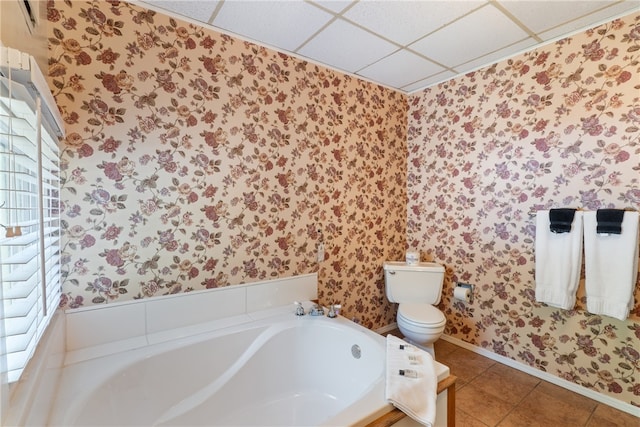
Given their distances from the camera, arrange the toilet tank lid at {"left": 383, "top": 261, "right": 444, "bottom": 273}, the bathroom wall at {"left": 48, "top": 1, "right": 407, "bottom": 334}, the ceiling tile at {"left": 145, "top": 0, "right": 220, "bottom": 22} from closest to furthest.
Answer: the bathroom wall at {"left": 48, "top": 1, "right": 407, "bottom": 334}, the ceiling tile at {"left": 145, "top": 0, "right": 220, "bottom": 22}, the toilet tank lid at {"left": 383, "top": 261, "right": 444, "bottom": 273}

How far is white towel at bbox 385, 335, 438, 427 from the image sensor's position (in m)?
1.13

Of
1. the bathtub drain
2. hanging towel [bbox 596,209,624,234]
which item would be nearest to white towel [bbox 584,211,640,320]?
hanging towel [bbox 596,209,624,234]

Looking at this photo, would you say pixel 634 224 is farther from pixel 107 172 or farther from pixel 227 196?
pixel 107 172

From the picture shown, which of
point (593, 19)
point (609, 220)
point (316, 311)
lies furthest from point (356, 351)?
point (593, 19)

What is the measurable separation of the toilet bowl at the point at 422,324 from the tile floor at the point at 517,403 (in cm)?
36

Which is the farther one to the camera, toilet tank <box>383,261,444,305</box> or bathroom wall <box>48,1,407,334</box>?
toilet tank <box>383,261,444,305</box>

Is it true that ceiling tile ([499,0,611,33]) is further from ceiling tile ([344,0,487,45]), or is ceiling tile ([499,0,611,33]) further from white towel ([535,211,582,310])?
white towel ([535,211,582,310])

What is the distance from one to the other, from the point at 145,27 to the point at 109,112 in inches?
21.0

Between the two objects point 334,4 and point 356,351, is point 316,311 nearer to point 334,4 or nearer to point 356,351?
point 356,351

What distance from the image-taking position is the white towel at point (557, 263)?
72.8 inches

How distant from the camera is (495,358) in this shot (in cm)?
233

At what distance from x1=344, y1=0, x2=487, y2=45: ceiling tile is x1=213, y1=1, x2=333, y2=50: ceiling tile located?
21cm

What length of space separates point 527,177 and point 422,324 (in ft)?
4.48

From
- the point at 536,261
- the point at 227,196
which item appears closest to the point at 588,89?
the point at 536,261
